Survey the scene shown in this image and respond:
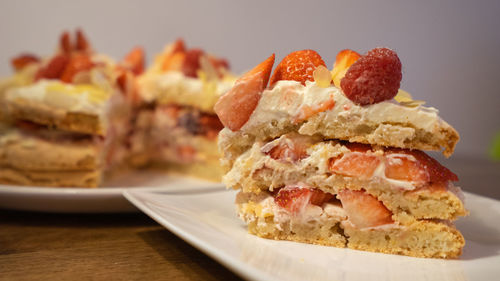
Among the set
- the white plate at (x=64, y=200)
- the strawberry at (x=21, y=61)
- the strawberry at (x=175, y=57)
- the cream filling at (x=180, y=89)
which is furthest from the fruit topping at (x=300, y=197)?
the strawberry at (x=21, y=61)

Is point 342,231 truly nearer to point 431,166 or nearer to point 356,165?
point 356,165

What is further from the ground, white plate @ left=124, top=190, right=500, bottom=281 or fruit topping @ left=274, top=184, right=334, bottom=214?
fruit topping @ left=274, top=184, right=334, bottom=214

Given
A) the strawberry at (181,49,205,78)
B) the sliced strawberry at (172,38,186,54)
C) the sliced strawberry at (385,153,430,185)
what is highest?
the sliced strawberry at (172,38,186,54)

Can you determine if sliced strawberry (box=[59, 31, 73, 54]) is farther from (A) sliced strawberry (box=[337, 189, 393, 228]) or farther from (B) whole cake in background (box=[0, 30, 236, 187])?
(A) sliced strawberry (box=[337, 189, 393, 228])

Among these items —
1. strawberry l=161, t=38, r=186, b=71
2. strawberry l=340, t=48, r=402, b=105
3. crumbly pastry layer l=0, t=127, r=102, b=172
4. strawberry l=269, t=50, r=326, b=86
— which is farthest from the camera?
strawberry l=161, t=38, r=186, b=71

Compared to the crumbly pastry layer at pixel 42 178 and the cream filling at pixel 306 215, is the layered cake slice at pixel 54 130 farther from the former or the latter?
the cream filling at pixel 306 215

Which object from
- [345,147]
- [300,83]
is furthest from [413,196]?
[300,83]

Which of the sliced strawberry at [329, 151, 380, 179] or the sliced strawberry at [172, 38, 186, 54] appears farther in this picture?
the sliced strawberry at [172, 38, 186, 54]

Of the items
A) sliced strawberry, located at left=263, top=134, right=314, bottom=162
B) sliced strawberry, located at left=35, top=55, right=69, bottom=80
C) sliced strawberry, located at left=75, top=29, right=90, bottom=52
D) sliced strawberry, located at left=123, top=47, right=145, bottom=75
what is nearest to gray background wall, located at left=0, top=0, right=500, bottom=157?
sliced strawberry, located at left=123, top=47, right=145, bottom=75
